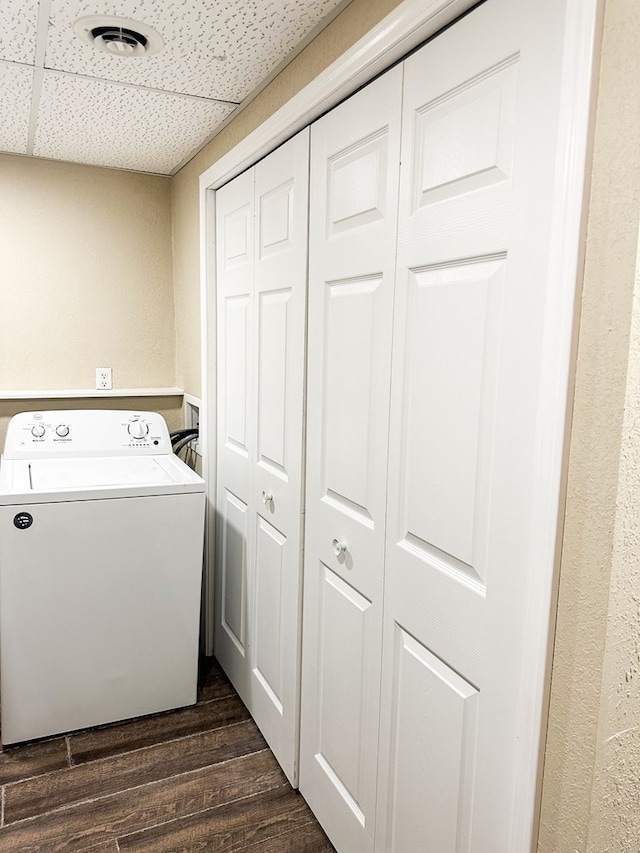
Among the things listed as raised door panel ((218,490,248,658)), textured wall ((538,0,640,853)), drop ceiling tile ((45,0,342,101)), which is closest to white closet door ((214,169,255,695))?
raised door panel ((218,490,248,658))

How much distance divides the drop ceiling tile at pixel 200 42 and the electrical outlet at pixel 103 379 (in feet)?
4.50

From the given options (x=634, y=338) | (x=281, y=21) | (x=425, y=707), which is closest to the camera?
(x=634, y=338)

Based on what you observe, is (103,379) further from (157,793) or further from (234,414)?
(157,793)

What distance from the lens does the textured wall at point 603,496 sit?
82cm

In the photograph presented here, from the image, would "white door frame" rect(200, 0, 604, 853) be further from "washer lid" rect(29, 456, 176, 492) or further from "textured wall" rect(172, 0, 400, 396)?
"washer lid" rect(29, 456, 176, 492)

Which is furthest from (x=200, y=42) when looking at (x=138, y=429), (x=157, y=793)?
(x=157, y=793)

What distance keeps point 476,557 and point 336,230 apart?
862mm

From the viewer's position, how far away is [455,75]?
3.63ft

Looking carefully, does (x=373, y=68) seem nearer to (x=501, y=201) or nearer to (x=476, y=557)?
(x=501, y=201)

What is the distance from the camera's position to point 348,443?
1.52 m

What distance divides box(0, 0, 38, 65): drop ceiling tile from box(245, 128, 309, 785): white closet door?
0.67 m

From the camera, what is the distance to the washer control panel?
8.34ft

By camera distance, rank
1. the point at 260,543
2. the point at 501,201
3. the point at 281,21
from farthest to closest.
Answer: the point at 260,543, the point at 281,21, the point at 501,201

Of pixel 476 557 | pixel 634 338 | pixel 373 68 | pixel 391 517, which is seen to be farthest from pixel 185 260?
pixel 634 338
